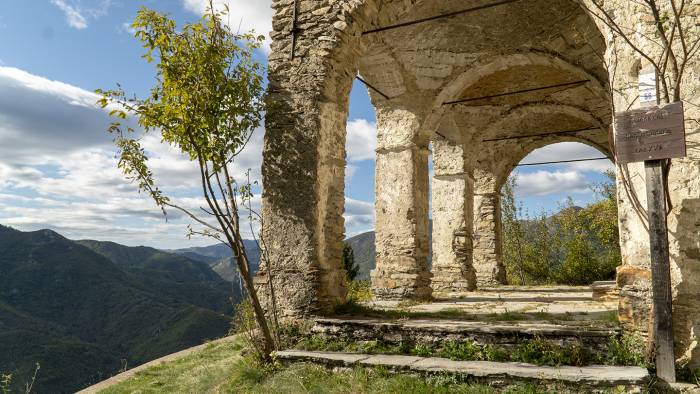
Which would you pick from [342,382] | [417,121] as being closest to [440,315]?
[342,382]

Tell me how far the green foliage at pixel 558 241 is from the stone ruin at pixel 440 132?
5.15 m

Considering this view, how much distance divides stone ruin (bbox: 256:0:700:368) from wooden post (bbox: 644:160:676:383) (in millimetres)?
155

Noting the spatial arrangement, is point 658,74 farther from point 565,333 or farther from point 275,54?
point 275,54

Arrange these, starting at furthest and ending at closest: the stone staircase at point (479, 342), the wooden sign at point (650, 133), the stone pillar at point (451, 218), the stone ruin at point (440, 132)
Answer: the stone pillar at point (451, 218) → the stone ruin at point (440, 132) → the wooden sign at point (650, 133) → the stone staircase at point (479, 342)

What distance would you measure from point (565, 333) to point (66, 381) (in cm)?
7975

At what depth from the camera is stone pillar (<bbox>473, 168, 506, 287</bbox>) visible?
1205 cm

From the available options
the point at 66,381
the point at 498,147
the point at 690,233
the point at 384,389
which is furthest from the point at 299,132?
the point at 66,381

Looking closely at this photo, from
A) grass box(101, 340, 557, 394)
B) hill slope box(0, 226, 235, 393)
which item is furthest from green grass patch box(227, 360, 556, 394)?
hill slope box(0, 226, 235, 393)

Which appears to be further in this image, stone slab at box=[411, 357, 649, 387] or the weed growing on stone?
the weed growing on stone

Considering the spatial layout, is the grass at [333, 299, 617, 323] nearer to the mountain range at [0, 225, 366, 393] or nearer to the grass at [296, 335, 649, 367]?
the grass at [296, 335, 649, 367]

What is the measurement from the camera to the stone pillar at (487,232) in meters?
12.0

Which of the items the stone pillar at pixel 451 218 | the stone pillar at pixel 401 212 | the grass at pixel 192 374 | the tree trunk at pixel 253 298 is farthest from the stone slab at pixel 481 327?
the stone pillar at pixel 451 218

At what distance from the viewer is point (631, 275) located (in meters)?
3.71

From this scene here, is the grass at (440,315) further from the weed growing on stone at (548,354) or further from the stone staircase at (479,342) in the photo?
the weed growing on stone at (548,354)
